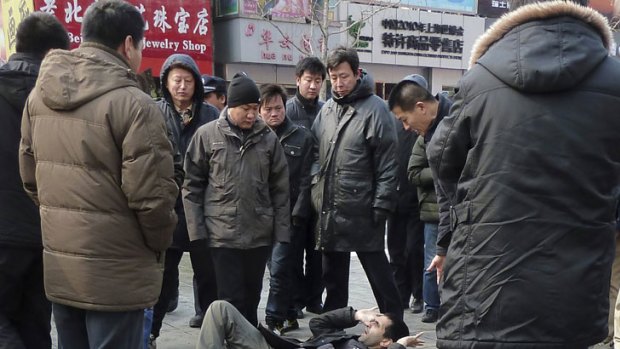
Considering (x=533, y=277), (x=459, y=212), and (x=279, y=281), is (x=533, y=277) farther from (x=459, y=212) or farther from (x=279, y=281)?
(x=279, y=281)

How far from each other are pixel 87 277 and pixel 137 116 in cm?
71

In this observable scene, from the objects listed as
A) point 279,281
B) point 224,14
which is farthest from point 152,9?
point 279,281

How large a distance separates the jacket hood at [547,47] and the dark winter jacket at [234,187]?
237 cm

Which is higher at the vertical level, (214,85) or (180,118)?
(214,85)

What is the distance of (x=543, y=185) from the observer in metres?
2.36

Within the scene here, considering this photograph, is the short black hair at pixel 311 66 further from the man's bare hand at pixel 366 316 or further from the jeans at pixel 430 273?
the man's bare hand at pixel 366 316

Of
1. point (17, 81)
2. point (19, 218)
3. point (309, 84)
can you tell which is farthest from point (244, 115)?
point (19, 218)

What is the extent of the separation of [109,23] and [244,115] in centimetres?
167

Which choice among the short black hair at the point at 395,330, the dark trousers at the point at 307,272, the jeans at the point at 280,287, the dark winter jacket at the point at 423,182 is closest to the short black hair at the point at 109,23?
the short black hair at the point at 395,330

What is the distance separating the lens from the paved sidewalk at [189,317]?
516 cm

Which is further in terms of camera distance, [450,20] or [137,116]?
[450,20]

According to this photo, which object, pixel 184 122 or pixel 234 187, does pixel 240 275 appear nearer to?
pixel 234 187

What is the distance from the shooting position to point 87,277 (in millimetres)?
2941

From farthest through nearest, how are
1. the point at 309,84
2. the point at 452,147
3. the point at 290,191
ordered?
the point at 309,84
the point at 290,191
the point at 452,147
